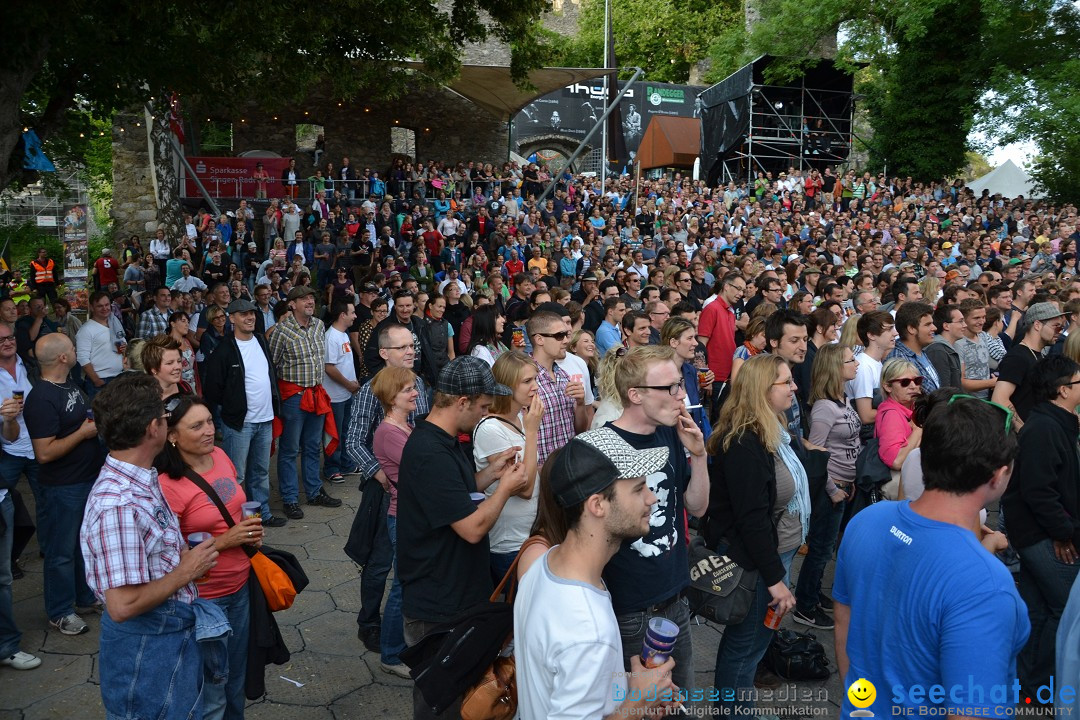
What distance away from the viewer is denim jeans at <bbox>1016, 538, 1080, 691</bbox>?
368cm

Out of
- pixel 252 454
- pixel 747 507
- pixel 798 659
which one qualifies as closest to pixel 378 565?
pixel 747 507

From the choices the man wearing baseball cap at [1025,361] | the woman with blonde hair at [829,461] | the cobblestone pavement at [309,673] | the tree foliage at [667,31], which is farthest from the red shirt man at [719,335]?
the tree foliage at [667,31]

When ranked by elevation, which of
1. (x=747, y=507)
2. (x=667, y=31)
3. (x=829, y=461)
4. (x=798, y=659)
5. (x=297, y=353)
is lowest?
(x=798, y=659)

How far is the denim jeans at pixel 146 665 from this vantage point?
263 centimetres

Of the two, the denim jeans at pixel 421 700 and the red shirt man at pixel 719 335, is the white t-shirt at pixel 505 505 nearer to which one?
the denim jeans at pixel 421 700

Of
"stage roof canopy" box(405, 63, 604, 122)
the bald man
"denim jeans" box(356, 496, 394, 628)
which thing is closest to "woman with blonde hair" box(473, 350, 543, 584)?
"denim jeans" box(356, 496, 394, 628)

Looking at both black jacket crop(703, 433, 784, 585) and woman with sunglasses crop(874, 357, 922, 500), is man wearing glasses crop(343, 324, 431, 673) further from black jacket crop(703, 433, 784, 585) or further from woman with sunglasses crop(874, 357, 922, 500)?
woman with sunglasses crop(874, 357, 922, 500)

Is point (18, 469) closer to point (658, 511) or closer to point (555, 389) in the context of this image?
point (555, 389)

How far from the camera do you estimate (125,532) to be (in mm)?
2520

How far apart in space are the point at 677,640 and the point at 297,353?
4.64 meters

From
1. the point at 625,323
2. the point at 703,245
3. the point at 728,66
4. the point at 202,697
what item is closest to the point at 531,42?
the point at 625,323

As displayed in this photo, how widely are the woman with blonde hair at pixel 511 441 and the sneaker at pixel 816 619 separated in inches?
79.7

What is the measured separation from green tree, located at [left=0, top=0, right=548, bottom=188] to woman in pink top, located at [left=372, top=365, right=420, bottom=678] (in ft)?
13.1

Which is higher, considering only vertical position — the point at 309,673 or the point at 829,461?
the point at 829,461
